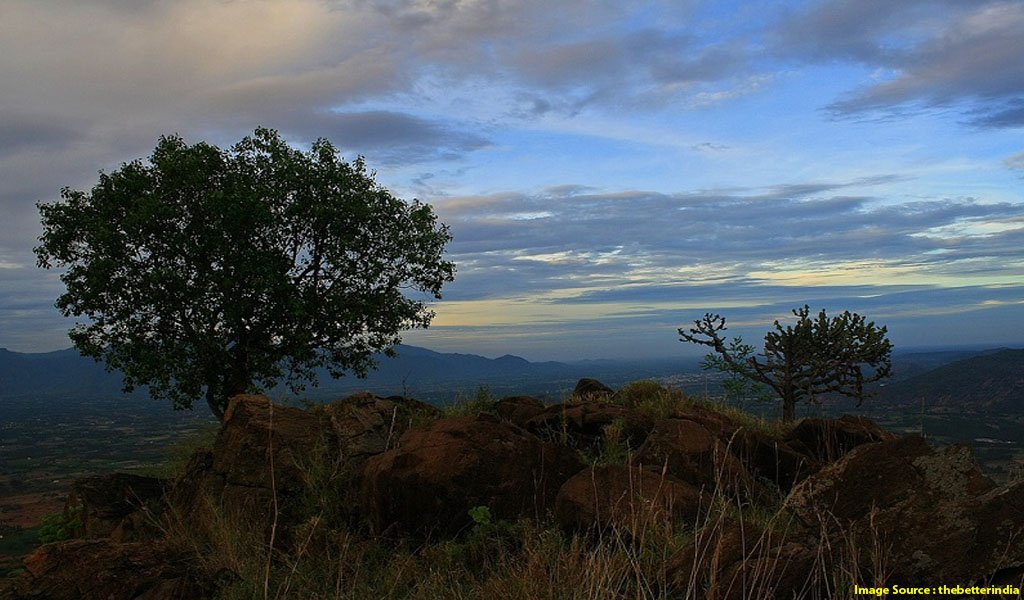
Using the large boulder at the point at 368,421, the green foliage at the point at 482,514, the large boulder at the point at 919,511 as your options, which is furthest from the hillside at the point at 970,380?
the green foliage at the point at 482,514

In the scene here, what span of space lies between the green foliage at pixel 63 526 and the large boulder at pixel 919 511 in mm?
13519

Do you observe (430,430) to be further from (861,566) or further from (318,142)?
(318,142)

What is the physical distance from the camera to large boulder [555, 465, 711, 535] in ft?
26.1

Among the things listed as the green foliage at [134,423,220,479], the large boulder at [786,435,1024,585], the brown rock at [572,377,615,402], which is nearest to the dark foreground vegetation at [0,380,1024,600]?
the large boulder at [786,435,1024,585]

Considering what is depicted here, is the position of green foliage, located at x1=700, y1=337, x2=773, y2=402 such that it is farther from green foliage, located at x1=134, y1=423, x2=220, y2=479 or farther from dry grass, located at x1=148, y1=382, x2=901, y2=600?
green foliage, located at x1=134, y1=423, x2=220, y2=479

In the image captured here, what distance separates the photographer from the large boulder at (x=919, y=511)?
5.29m

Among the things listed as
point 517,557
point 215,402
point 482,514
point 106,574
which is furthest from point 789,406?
point 215,402

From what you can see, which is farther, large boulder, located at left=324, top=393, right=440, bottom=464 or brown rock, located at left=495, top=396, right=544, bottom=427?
brown rock, located at left=495, top=396, right=544, bottom=427

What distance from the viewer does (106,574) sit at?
7465 mm

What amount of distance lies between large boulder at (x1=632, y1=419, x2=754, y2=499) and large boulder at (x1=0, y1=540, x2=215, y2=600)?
602 cm

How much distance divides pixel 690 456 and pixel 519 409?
14.6 ft

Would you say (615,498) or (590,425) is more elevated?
(590,425)

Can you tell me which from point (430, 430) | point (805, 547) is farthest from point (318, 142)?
point (805, 547)

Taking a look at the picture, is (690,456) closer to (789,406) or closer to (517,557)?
(517,557)
